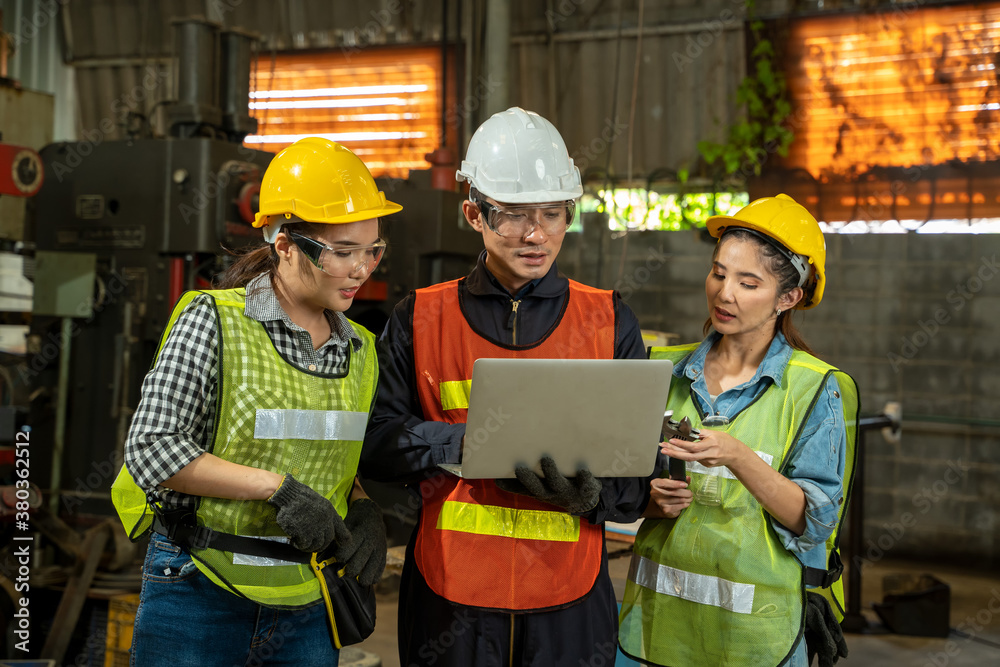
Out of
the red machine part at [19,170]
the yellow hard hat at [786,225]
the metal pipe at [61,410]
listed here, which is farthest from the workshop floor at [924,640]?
the yellow hard hat at [786,225]

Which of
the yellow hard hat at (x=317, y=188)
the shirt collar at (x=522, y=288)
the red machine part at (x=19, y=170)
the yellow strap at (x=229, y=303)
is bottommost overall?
the yellow strap at (x=229, y=303)

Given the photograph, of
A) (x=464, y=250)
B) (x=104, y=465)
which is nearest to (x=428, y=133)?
(x=464, y=250)

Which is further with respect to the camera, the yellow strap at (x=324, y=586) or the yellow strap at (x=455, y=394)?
the yellow strap at (x=455, y=394)

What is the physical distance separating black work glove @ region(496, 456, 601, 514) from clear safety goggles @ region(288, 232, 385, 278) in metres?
0.44

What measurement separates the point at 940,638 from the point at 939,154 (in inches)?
108

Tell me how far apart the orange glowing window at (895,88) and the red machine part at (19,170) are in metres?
4.13

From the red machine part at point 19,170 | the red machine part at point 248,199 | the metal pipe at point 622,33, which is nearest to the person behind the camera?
the red machine part at point 19,170

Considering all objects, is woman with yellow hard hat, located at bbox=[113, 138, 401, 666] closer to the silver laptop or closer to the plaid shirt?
the plaid shirt

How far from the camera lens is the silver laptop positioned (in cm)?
132

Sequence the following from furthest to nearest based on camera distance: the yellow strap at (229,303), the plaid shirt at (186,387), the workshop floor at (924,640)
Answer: the workshop floor at (924,640), the yellow strap at (229,303), the plaid shirt at (186,387)

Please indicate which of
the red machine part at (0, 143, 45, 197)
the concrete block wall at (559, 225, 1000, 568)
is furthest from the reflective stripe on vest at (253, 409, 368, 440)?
the concrete block wall at (559, 225, 1000, 568)

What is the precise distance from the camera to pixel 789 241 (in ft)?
5.58

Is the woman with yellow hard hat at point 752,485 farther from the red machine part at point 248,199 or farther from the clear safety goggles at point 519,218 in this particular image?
the red machine part at point 248,199

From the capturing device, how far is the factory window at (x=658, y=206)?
5.45 meters
